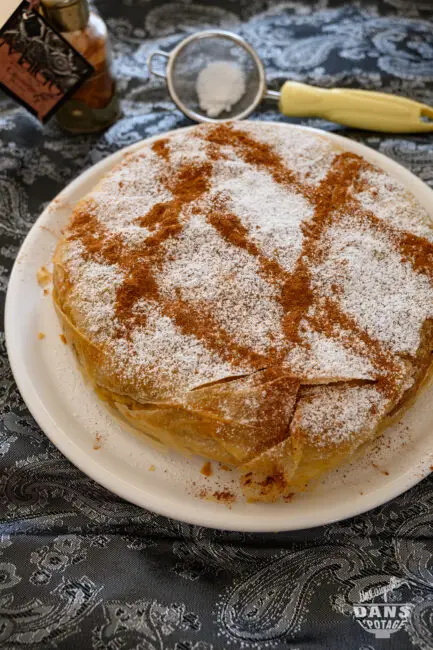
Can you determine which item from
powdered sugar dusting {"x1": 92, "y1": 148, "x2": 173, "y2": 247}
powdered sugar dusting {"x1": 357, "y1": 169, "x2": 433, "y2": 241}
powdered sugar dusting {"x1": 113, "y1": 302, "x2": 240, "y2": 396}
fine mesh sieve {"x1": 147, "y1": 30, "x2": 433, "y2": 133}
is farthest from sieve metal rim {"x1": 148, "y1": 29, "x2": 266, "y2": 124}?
powdered sugar dusting {"x1": 113, "y1": 302, "x2": 240, "y2": 396}

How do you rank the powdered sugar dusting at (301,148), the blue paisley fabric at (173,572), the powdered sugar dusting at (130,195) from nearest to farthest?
the blue paisley fabric at (173,572)
the powdered sugar dusting at (130,195)
the powdered sugar dusting at (301,148)

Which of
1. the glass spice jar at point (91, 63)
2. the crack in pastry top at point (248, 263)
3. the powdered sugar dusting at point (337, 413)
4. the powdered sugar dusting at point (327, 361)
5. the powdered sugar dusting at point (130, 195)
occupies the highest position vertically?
the glass spice jar at point (91, 63)

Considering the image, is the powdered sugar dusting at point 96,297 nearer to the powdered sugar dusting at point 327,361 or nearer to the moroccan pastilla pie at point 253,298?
the moroccan pastilla pie at point 253,298

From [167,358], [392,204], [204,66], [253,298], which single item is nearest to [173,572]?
[167,358]

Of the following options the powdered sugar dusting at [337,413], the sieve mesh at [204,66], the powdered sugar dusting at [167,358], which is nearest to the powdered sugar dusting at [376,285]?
the powdered sugar dusting at [337,413]

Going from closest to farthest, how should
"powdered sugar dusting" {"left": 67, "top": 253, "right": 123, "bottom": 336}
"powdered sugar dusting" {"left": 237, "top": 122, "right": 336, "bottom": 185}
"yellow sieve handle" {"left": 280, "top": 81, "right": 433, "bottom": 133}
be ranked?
1. "powdered sugar dusting" {"left": 67, "top": 253, "right": 123, "bottom": 336}
2. "powdered sugar dusting" {"left": 237, "top": 122, "right": 336, "bottom": 185}
3. "yellow sieve handle" {"left": 280, "top": 81, "right": 433, "bottom": 133}

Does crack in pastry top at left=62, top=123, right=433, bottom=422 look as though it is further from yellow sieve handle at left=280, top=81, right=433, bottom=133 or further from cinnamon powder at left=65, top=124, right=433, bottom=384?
yellow sieve handle at left=280, top=81, right=433, bottom=133
